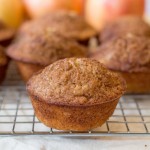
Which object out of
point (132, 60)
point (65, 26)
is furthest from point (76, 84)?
point (65, 26)

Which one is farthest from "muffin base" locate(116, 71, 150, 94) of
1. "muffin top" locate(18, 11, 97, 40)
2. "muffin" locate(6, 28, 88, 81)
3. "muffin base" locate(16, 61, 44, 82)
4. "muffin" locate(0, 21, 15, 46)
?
"muffin" locate(0, 21, 15, 46)

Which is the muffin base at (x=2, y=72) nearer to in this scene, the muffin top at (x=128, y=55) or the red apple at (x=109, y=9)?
the muffin top at (x=128, y=55)

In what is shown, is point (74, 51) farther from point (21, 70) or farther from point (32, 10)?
point (32, 10)

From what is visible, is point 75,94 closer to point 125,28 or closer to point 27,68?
point 27,68

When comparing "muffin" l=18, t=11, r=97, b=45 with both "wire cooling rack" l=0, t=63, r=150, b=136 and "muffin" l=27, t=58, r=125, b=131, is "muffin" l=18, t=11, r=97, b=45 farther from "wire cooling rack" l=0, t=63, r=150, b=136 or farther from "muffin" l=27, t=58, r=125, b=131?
"muffin" l=27, t=58, r=125, b=131

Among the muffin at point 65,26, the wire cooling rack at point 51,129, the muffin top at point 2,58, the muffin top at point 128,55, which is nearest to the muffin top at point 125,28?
the muffin at point 65,26

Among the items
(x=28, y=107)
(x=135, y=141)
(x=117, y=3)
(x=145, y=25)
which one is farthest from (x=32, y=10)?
(x=135, y=141)
